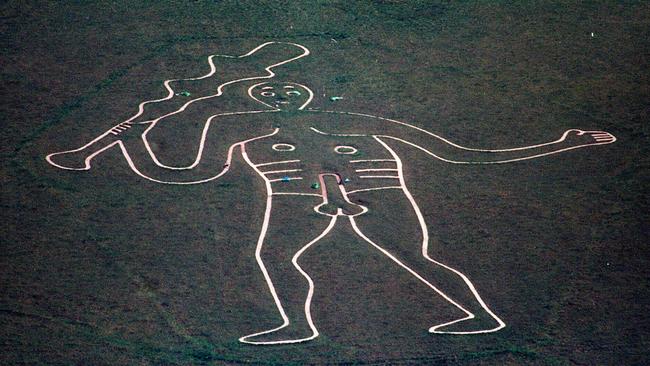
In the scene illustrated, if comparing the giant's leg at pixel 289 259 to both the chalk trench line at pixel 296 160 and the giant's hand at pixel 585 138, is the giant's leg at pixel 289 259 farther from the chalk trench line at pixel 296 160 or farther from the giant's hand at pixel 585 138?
the giant's hand at pixel 585 138

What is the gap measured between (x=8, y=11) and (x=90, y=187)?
202 inches

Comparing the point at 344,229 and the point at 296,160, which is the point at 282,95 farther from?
the point at 344,229

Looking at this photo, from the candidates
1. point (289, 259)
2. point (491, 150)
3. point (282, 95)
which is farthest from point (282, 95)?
point (289, 259)

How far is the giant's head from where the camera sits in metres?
10.5

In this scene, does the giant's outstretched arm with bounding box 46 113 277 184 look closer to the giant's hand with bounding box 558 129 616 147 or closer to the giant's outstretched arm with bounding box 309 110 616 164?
the giant's outstretched arm with bounding box 309 110 616 164

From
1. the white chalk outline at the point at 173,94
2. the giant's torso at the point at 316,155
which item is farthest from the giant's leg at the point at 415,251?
the white chalk outline at the point at 173,94

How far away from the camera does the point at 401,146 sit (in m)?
9.87

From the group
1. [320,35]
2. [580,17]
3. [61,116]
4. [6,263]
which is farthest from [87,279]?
[580,17]

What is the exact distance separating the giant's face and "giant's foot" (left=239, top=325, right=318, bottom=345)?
384 cm

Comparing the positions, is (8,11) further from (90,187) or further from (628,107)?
(628,107)

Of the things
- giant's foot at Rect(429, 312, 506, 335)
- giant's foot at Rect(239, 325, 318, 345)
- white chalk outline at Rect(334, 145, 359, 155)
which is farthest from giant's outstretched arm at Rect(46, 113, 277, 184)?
giant's foot at Rect(429, 312, 506, 335)

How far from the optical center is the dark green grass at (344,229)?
701 centimetres

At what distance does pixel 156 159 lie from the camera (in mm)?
9461

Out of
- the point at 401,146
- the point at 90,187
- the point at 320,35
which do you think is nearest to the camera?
the point at 90,187
